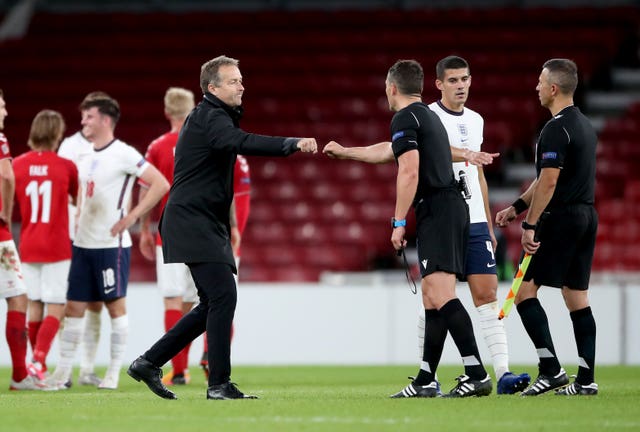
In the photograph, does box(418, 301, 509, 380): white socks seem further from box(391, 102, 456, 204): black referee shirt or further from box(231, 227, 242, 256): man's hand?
box(231, 227, 242, 256): man's hand

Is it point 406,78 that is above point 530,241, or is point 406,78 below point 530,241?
above

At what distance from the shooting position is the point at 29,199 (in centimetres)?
1027

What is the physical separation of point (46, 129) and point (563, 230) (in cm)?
425

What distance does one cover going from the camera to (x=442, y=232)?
310 inches

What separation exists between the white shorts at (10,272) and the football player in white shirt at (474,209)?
326cm

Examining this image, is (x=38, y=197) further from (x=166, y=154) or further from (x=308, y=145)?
(x=308, y=145)

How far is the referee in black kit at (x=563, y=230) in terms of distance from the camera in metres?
8.17

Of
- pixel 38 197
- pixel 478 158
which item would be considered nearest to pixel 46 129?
pixel 38 197

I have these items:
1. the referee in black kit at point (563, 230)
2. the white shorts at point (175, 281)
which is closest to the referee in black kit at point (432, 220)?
the referee in black kit at point (563, 230)

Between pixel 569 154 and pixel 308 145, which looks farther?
pixel 569 154

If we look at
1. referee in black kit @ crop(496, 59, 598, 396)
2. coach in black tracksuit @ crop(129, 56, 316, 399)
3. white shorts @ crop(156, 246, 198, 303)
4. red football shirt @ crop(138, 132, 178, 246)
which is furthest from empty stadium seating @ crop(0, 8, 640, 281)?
coach in black tracksuit @ crop(129, 56, 316, 399)

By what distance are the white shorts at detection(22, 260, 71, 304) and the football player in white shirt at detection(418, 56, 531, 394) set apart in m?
3.19

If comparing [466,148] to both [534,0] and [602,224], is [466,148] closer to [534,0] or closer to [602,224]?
[602,224]

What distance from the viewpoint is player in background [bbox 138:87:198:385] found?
34.8ft
